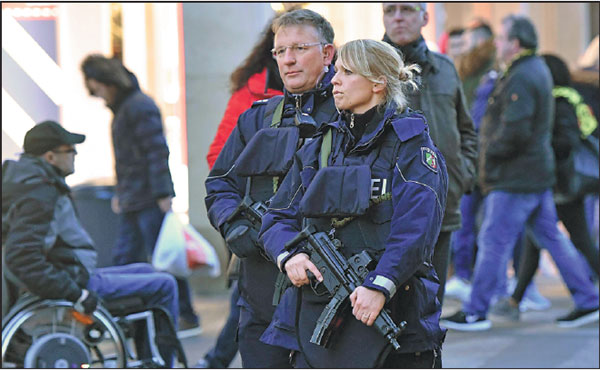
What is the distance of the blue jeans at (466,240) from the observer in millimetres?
9477

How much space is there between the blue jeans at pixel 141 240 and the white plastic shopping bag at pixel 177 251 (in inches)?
3.1

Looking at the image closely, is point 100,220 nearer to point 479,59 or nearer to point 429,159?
point 479,59

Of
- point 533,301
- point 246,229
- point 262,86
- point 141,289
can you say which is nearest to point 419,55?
point 262,86

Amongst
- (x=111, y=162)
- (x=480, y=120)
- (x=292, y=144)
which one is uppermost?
(x=292, y=144)

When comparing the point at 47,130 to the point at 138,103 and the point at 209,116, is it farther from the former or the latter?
the point at 209,116

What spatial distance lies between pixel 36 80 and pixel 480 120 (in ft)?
13.3

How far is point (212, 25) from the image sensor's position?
9.75m

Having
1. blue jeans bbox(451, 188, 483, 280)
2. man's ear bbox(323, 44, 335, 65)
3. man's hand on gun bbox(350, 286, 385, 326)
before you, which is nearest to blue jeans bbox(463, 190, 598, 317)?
blue jeans bbox(451, 188, 483, 280)

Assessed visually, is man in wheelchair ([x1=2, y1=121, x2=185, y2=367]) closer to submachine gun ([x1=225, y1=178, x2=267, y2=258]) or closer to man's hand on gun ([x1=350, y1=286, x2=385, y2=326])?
submachine gun ([x1=225, y1=178, x2=267, y2=258])

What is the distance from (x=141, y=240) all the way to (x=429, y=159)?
186 inches

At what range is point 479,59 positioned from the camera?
10.1 metres

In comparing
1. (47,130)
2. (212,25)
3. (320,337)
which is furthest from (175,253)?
(320,337)

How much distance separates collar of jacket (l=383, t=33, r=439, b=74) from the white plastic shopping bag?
8.34ft

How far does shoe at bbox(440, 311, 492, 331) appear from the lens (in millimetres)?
8016
